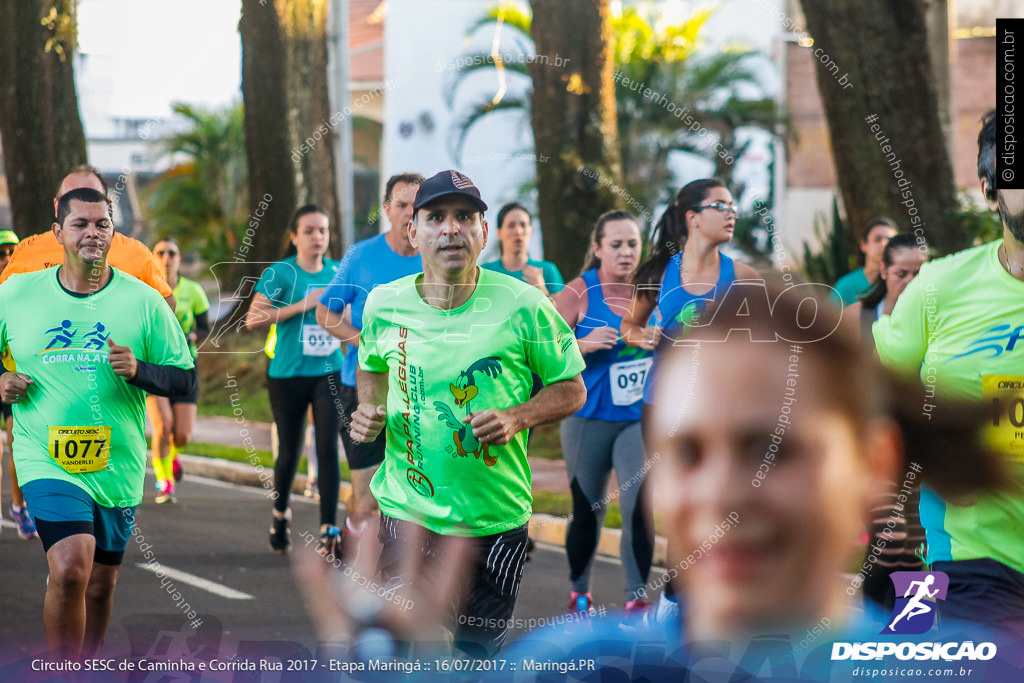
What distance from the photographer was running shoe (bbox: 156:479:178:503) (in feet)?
29.1

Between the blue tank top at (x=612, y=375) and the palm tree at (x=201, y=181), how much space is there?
2598 centimetres

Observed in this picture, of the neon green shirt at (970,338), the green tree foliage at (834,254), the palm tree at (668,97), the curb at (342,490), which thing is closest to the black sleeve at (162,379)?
the neon green shirt at (970,338)

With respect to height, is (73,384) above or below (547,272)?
below

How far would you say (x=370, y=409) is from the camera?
3.59 metres

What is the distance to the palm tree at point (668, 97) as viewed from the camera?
21406 mm

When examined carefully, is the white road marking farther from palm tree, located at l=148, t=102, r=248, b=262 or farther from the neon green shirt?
palm tree, located at l=148, t=102, r=248, b=262

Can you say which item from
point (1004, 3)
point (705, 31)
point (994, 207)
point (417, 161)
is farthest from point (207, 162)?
point (994, 207)

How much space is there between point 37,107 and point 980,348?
743 cm

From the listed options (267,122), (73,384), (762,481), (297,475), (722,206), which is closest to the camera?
(762,481)

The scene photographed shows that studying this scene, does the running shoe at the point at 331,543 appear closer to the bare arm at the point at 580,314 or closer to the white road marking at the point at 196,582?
the white road marking at the point at 196,582

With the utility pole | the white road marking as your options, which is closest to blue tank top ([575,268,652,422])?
the white road marking

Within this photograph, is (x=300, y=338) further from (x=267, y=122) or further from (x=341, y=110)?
(x=341, y=110)

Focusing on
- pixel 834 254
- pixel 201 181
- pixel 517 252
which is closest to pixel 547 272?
pixel 517 252

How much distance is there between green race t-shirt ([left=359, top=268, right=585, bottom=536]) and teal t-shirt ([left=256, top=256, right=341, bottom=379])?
336 cm
